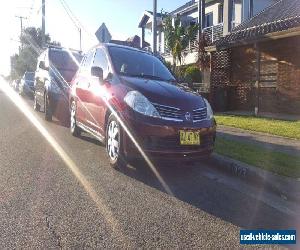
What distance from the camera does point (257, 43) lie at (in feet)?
48.3

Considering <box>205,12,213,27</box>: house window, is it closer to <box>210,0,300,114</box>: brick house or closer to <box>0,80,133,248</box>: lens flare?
<box>210,0,300,114</box>: brick house

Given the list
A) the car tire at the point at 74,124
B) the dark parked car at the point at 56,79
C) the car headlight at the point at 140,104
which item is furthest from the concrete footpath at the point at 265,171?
the dark parked car at the point at 56,79

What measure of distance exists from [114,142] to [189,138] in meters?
1.14

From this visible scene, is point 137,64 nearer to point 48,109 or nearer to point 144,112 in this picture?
point 144,112

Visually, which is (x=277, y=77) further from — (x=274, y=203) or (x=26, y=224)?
(x=26, y=224)

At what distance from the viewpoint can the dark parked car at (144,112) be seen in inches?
218

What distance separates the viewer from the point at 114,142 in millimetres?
6074

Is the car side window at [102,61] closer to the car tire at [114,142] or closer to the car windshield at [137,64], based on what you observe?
the car windshield at [137,64]

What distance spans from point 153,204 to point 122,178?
113 cm

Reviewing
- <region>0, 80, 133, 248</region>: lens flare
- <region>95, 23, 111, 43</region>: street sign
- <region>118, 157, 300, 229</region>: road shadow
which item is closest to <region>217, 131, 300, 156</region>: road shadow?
<region>118, 157, 300, 229</region>: road shadow

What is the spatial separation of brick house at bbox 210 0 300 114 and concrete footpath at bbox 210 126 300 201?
16.8 ft

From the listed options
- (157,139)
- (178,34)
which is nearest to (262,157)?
(157,139)

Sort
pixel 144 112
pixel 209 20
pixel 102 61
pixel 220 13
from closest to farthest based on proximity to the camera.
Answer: pixel 144 112 → pixel 102 61 → pixel 220 13 → pixel 209 20

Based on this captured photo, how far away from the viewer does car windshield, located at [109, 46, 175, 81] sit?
693 centimetres
